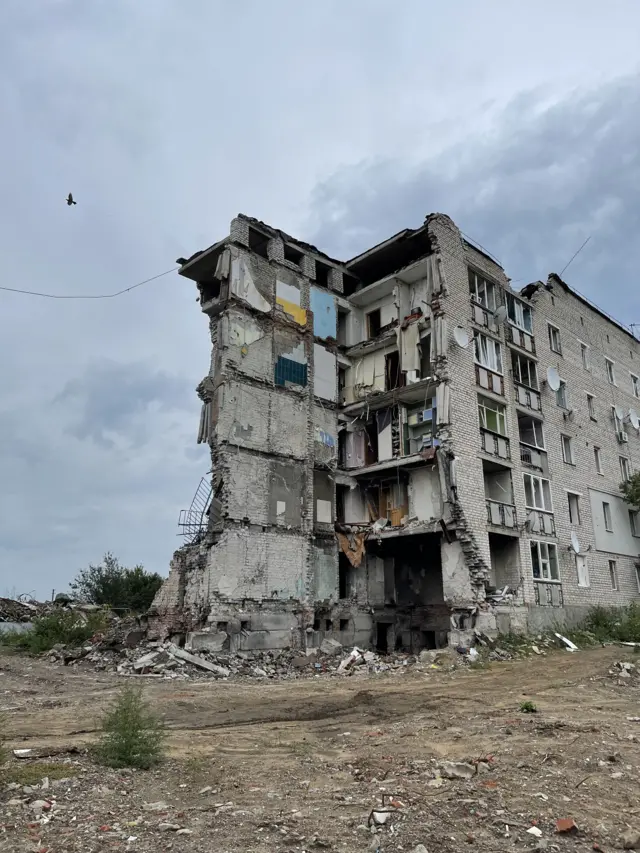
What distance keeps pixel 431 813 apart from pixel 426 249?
24.4m

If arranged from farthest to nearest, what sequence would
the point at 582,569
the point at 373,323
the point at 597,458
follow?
the point at 597,458
the point at 373,323
the point at 582,569

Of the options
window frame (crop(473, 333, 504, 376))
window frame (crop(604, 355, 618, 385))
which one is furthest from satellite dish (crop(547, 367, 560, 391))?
window frame (crop(604, 355, 618, 385))

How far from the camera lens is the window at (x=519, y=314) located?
27.2m

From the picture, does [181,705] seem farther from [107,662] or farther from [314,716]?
[107,662]

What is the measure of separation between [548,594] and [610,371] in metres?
15.2

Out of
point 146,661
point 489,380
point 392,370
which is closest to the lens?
point 146,661

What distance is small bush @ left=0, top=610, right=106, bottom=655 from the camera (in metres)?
20.5

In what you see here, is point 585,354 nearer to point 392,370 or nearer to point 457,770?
point 392,370

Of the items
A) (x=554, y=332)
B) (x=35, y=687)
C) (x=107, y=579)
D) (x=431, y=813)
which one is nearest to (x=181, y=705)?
(x=35, y=687)

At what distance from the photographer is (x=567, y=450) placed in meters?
27.7

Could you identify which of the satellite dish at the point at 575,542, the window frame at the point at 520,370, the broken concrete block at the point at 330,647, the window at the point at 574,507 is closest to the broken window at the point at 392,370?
the window frame at the point at 520,370

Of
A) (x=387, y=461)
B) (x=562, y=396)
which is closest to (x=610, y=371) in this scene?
(x=562, y=396)

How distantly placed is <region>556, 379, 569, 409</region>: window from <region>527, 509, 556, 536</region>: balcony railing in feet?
18.8

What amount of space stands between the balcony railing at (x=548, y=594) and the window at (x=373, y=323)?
12.5 metres
